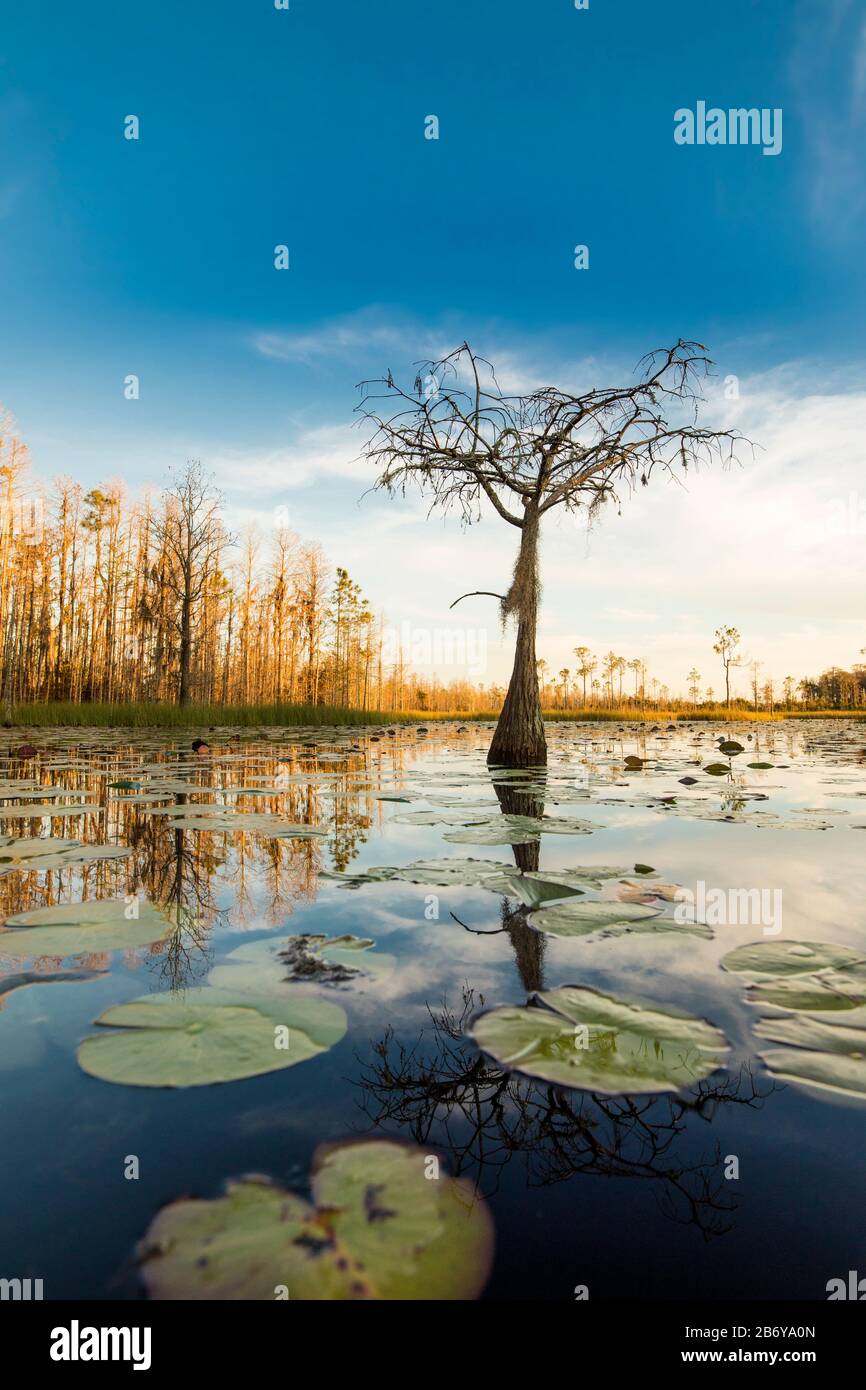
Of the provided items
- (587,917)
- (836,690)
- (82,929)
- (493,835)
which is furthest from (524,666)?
(836,690)

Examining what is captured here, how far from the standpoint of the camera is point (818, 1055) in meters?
1.30

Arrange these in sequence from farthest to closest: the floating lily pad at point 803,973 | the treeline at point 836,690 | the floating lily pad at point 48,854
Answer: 1. the treeline at point 836,690
2. the floating lily pad at point 48,854
3. the floating lily pad at point 803,973

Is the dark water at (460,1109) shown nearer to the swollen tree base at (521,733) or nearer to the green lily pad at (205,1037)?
the green lily pad at (205,1037)

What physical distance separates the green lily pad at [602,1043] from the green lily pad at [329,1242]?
1.14ft

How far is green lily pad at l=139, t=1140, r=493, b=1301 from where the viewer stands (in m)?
0.78

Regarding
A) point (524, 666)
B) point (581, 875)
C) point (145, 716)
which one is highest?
point (524, 666)

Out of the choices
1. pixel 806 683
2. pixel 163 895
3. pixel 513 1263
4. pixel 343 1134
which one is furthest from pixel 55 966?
pixel 806 683

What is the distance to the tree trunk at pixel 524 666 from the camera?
8508mm


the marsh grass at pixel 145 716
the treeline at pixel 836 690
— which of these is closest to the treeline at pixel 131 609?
the marsh grass at pixel 145 716

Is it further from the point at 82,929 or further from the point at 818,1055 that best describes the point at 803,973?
the point at 82,929

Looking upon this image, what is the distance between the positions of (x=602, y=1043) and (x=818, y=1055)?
0.44m

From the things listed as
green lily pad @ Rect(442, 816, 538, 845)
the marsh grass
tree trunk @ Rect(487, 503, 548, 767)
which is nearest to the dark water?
green lily pad @ Rect(442, 816, 538, 845)

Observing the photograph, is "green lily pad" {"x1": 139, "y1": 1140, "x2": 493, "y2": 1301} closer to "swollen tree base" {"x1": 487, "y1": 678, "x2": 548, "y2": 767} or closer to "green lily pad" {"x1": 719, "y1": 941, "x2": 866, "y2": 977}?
"green lily pad" {"x1": 719, "y1": 941, "x2": 866, "y2": 977}
